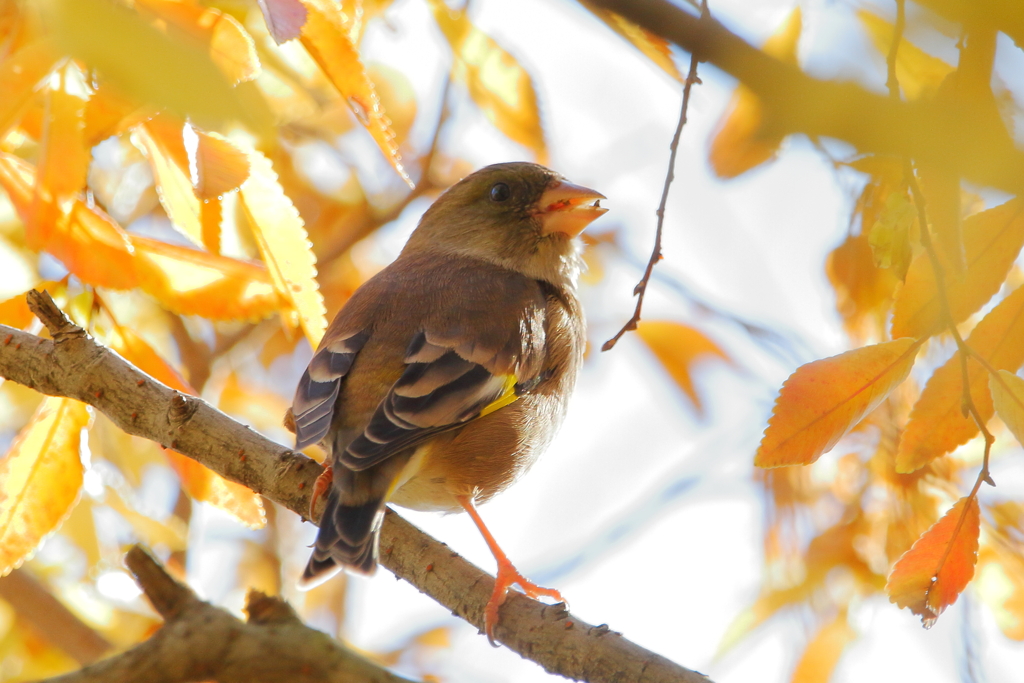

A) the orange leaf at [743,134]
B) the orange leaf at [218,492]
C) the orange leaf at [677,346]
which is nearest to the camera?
the orange leaf at [218,492]

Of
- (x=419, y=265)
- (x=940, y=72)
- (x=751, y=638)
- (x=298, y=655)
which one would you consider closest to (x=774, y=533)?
(x=751, y=638)

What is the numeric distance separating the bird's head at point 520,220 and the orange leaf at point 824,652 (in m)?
1.71

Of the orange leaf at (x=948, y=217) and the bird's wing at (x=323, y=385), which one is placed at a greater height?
the bird's wing at (x=323, y=385)

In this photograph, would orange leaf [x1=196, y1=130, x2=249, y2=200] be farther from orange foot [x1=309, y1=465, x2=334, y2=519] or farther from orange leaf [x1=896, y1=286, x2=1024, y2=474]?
orange leaf [x1=896, y1=286, x2=1024, y2=474]

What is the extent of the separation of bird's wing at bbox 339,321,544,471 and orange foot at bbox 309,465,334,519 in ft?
0.56

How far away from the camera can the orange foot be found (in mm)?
2477

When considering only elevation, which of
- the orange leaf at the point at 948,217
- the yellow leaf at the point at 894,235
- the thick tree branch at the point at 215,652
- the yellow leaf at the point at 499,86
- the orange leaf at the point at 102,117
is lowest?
the thick tree branch at the point at 215,652

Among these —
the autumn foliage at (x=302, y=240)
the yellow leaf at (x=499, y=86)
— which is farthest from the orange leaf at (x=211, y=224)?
the yellow leaf at (x=499, y=86)

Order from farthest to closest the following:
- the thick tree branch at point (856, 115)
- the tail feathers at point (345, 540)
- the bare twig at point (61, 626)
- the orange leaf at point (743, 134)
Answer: the bare twig at point (61, 626) → the orange leaf at point (743, 134) → the tail feathers at point (345, 540) → the thick tree branch at point (856, 115)

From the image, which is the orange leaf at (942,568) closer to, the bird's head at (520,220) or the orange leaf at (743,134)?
the orange leaf at (743,134)

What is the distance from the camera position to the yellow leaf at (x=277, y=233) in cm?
208

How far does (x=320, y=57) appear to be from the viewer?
187 cm

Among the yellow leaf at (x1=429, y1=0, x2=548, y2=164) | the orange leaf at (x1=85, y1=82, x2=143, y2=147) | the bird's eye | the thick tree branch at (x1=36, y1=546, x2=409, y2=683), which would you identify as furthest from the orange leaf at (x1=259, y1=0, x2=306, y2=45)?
the bird's eye

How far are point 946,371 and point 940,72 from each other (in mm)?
874
